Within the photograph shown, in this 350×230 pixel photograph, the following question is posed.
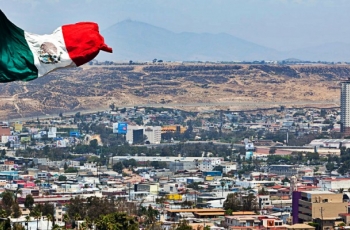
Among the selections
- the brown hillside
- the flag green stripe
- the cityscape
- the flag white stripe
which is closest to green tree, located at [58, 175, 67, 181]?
the cityscape

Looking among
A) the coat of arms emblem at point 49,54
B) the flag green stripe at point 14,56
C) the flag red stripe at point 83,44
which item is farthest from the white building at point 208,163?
the flag green stripe at point 14,56

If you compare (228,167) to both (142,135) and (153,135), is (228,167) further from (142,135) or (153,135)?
(153,135)

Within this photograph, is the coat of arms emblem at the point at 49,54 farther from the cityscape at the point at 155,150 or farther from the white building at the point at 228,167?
the white building at the point at 228,167

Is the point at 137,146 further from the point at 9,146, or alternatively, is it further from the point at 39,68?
the point at 39,68

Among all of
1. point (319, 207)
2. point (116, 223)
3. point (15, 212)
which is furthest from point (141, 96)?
point (116, 223)

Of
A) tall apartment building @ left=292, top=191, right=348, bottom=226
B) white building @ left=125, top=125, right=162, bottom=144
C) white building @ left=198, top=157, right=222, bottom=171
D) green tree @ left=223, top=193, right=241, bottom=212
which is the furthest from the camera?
white building @ left=125, top=125, right=162, bottom=144

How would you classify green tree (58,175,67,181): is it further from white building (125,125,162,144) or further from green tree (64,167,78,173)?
white building (125,125,162,144)

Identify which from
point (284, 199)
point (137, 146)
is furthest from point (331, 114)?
point (284, 199)
